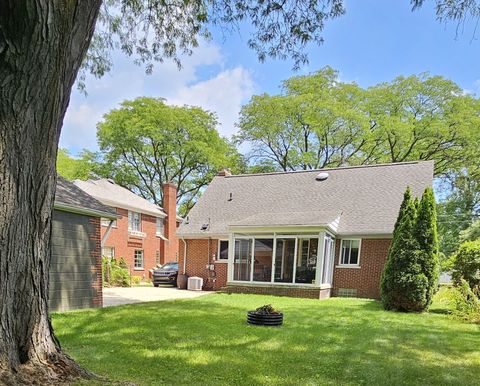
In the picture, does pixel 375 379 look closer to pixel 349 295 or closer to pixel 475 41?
pixel 475 41

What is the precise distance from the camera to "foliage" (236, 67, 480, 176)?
2375cm

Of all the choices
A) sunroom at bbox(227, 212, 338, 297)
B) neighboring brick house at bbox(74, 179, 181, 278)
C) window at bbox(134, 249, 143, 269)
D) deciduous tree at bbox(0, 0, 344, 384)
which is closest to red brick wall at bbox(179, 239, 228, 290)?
sunroom at bbox(227, 212, 338, 297)

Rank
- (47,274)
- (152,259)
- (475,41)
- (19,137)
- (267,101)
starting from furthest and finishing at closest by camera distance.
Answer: (267,101) → (152,259) → (475,41) → (47,274) → (19,137)

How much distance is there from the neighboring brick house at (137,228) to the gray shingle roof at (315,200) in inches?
231

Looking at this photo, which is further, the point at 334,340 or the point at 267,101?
the point at 267,101

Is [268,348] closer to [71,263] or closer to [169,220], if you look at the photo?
[71,263]

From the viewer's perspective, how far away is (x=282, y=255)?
1438cm

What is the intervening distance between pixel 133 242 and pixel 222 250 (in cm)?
849

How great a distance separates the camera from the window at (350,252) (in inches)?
564

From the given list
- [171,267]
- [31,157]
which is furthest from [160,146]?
[31,157]

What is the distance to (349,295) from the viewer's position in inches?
559

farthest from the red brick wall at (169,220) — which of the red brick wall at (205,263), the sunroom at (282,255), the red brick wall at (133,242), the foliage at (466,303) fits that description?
the foliage at (466,303)

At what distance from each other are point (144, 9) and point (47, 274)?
16.4 feet

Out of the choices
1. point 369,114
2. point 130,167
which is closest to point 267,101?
point 369,114
